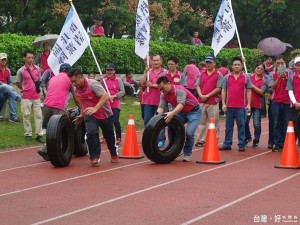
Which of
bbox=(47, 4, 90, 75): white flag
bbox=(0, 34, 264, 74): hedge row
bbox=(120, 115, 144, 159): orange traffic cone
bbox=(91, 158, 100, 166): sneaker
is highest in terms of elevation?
bbox=(0, 34, 264, 74): hedge row

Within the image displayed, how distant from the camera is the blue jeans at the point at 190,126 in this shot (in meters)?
13.9

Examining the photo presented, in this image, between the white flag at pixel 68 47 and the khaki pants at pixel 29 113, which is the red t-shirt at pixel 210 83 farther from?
the khaki pants at pixel 29 113

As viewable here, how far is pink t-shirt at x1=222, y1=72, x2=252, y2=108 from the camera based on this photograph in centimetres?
1572

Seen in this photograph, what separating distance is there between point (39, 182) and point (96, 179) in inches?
34.5

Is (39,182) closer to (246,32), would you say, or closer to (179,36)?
(179,36)

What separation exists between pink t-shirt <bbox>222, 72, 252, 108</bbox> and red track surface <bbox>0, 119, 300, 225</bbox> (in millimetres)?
1460

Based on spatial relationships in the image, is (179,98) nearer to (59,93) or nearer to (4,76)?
(59,93)

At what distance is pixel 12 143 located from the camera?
16.5m

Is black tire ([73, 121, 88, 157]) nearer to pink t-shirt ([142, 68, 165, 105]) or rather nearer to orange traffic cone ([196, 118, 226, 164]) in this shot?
pink t-shirt ([142, 68, 165, 105])

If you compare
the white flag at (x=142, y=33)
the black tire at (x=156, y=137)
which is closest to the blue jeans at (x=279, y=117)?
the black tire at (x=156, y=137)

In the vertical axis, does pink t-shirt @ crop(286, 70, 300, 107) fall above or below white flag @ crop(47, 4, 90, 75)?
below

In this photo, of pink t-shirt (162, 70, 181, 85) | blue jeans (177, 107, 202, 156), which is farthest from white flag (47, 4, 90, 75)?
blue jeans (177, 107, 202, 156)

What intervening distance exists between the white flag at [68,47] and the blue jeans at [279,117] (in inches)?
160

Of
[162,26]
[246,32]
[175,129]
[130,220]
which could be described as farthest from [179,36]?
[130,220]
